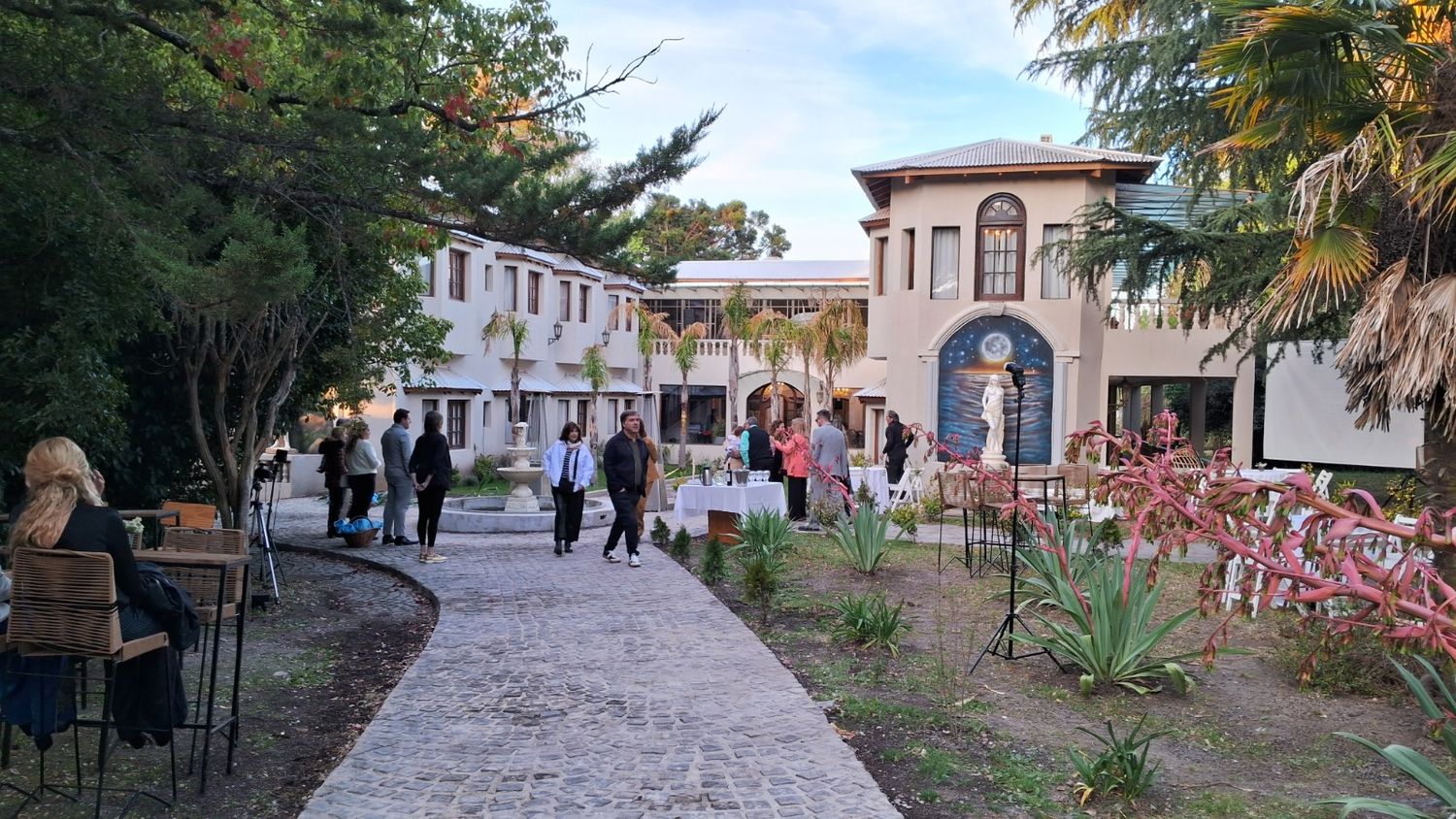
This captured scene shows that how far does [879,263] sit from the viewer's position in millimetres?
29344

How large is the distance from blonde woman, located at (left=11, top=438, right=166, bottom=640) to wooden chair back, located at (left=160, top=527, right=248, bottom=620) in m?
0.50

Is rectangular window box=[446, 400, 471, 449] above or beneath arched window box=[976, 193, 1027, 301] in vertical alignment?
beneath

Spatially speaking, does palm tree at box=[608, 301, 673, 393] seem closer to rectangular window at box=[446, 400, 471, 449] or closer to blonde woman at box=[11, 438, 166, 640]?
rectangular window at box=[446, 400, 471, 449]

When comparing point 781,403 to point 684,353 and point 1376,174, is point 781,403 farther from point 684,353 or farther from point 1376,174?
point 1376,174

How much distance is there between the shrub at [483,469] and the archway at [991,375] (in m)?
11.4

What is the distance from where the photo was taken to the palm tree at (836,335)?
36906 mm

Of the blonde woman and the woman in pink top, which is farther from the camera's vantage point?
the woman in pink top

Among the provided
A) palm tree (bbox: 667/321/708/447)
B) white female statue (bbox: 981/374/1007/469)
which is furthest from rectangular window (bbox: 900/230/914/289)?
palm tree (bbox: 667/321/708/447)

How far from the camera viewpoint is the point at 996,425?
22.3 metres

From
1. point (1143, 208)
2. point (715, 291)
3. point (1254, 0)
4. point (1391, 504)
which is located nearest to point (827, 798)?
point (1254, 0)

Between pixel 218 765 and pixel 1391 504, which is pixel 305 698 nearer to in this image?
pixel 218 765

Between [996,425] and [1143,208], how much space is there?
734 centimetres

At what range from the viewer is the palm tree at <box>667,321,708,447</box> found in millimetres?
39156

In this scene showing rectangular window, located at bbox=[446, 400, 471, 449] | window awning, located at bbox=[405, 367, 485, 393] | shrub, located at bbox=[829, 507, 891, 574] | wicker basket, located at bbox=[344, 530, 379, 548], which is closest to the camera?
shrub, located at bbox=[829, 507, 891, 574]
